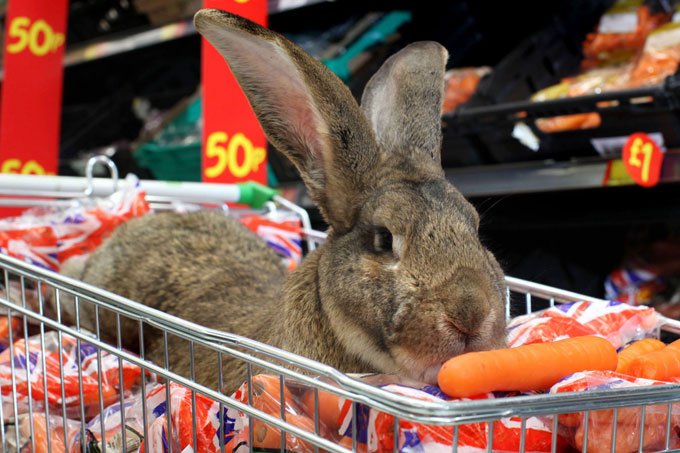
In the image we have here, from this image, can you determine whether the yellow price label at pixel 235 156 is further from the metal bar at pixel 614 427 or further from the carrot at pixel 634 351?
the metal bar at pixel 614 427

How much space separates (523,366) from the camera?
3.51ft

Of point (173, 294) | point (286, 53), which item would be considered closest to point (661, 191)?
point (173, 294)

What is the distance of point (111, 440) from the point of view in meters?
1.32

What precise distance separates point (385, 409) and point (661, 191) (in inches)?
84.9

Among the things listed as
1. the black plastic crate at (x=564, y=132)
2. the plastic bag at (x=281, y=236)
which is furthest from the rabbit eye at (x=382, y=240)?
the black plastic crate at (x=564, y=132)

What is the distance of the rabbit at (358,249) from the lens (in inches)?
49.4

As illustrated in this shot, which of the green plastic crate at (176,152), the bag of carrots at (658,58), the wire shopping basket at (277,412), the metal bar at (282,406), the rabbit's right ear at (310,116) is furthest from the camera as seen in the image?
the green plastic crate at (176,152)

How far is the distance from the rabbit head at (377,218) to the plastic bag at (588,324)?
4.7 inches

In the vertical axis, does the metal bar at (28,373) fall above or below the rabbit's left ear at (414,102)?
below

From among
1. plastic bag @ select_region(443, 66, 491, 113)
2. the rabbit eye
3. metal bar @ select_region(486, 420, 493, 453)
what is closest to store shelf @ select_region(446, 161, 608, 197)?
plastic bag @ select_region(443, 66, 491, 113)

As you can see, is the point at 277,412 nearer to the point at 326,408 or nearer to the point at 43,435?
the point at 326,408

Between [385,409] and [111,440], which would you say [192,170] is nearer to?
[111,440]

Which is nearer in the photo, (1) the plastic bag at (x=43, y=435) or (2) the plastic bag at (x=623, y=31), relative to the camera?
(1) the plastic bag at (x=43, y=435)

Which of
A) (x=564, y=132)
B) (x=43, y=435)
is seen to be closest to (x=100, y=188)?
(x=43, y=435)
